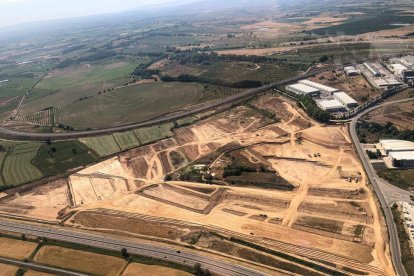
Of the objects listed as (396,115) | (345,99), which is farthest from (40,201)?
(396,115)

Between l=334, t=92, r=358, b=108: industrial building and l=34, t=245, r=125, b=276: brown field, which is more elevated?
l=334, t=92, r=358, b=108: industrial building

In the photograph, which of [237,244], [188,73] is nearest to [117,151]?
[237,244]

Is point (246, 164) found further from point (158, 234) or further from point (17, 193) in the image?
point (17, 193)

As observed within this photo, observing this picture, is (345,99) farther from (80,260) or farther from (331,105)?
(80,260)

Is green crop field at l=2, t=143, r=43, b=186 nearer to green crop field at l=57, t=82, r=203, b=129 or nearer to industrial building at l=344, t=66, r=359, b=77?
green crop field at l=57, t=82, r=203, b=129

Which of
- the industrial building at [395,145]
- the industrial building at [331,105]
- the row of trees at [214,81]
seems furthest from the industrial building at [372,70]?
the industrial building at [395,145]

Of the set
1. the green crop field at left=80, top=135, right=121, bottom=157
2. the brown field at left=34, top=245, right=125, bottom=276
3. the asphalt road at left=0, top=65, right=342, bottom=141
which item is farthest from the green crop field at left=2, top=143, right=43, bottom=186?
the brown field at left=34, top=245, right=125, bottom=276
